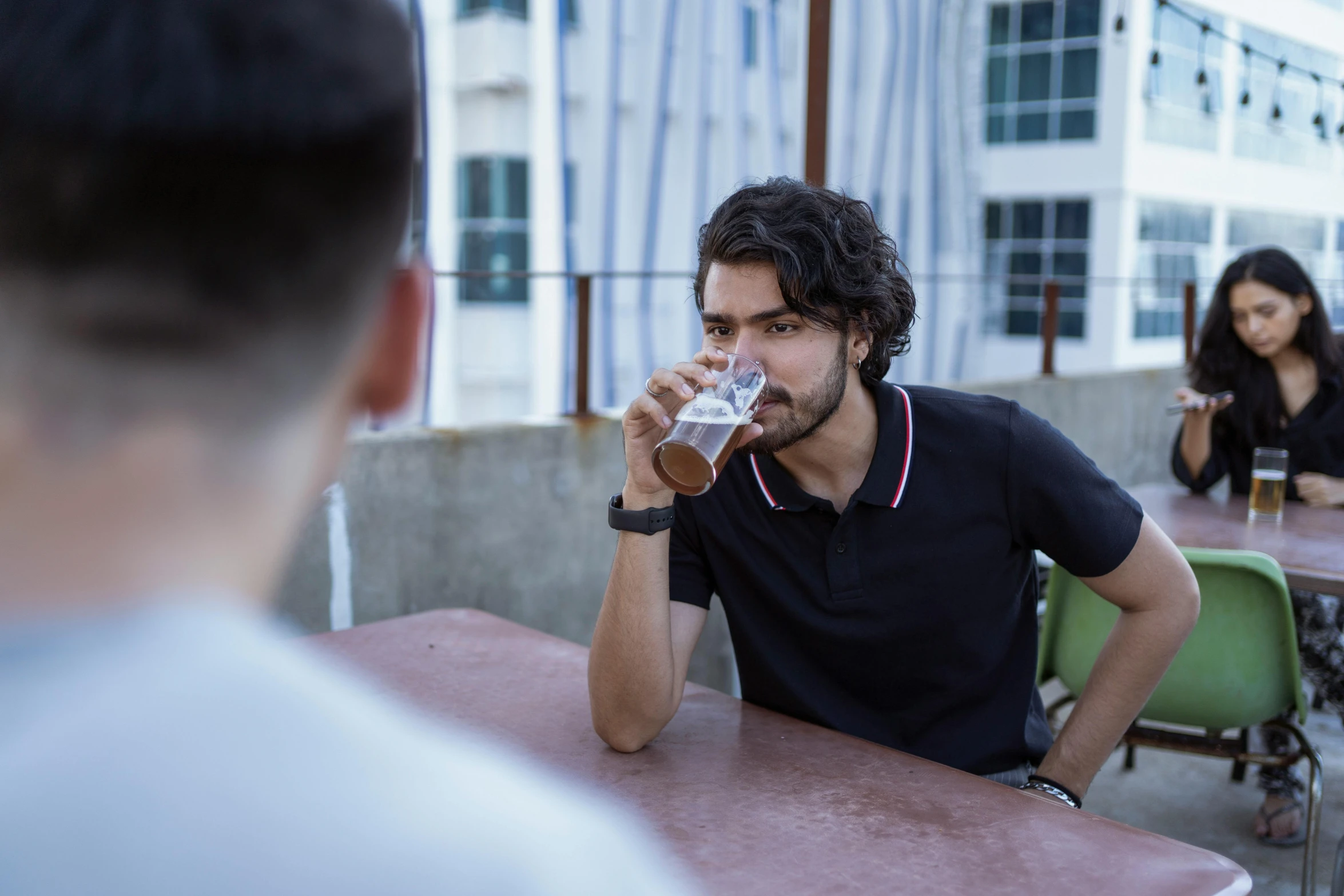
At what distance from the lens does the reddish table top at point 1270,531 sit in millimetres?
2328

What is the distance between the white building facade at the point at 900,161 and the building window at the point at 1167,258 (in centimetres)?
5

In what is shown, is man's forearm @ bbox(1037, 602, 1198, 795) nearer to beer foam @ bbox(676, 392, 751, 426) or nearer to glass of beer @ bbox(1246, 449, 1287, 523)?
beer foam @ bbox(676, 392, 751, 426)

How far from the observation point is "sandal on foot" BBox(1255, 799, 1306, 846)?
8.90 ft

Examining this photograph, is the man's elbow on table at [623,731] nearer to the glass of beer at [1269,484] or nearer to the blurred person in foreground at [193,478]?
the blurred person in foreground at [193,478]

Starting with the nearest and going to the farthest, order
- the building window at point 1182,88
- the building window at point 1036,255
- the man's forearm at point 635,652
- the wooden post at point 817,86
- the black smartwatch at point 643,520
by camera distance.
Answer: the man's forearm at point 635,652 < the black smartwatch at point 643,520 < the wooden post at point 817,86 < the building window at point 1182,88 < the building window at point 1036,255

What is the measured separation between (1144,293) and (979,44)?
10454 millimetres

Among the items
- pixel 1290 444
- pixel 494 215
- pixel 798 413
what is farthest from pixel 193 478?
pixel 494 215

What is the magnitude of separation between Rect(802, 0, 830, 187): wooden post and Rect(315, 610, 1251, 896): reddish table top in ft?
7.94

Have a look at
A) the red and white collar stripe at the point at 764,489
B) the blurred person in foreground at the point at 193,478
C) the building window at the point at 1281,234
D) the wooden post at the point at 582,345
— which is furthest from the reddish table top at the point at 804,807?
the building window at the point at 1281,234

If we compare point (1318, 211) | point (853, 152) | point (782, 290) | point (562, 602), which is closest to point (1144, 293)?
point (1318, 211)

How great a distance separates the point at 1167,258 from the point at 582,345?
15949mm

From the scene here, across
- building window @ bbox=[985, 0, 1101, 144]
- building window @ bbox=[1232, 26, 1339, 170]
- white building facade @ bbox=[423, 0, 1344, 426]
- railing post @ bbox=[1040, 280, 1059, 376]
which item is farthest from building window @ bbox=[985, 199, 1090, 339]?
railing post @ bbox=[1040, 280, 1059, 376]

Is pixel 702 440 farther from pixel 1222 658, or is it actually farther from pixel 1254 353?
pixel 1254 353

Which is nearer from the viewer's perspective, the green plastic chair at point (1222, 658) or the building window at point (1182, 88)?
the green plastic chair at point (1222, 658)
